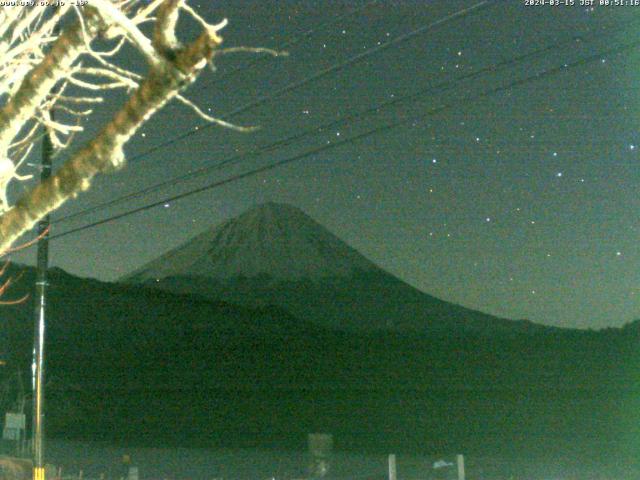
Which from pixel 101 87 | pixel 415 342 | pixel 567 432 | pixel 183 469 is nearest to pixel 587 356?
pixel 415 342

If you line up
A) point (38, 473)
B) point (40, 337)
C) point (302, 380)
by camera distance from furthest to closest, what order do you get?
point (302, 380), point (40, 337), point (38, 473)

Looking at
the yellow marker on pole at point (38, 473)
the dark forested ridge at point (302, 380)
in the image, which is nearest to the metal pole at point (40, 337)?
the yellow marker on pole at point (38, 473)

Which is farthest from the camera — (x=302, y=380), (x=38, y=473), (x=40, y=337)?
(x=302, y=380)

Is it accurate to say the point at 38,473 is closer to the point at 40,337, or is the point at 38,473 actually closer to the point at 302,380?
the point at 40,337

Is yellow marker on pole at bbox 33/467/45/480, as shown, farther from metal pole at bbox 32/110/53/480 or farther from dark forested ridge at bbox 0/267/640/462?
dark forested ridge at bbox 0/267/640/462

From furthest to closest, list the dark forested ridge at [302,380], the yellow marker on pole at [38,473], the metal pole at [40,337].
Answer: the dark forested ridge at [302,380] < the metal pole at [40,337] < the yellow marker on pole at [38,473]

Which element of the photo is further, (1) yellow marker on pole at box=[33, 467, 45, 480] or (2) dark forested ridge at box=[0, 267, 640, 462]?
(2) dark forested ridge at box=[0, 267, 640, 462]

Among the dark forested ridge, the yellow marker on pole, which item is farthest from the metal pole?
the dark forested ridge

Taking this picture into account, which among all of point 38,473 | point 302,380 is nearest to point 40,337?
point 38,473

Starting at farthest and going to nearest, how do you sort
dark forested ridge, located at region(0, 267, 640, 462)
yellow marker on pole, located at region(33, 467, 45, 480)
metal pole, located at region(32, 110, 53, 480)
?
1. dark forested ridge, located at region(0, 267, 640, 462)
2. metal pole, located at region(32, 110, 53, 480)
3. yellow marker on pole, located at region(33, 467, 45, 480)

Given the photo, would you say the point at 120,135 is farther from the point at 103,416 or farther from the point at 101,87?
the point at 103,416

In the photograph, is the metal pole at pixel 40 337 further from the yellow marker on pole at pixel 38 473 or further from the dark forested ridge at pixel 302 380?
the dark forested ridge at pixel 302 380
